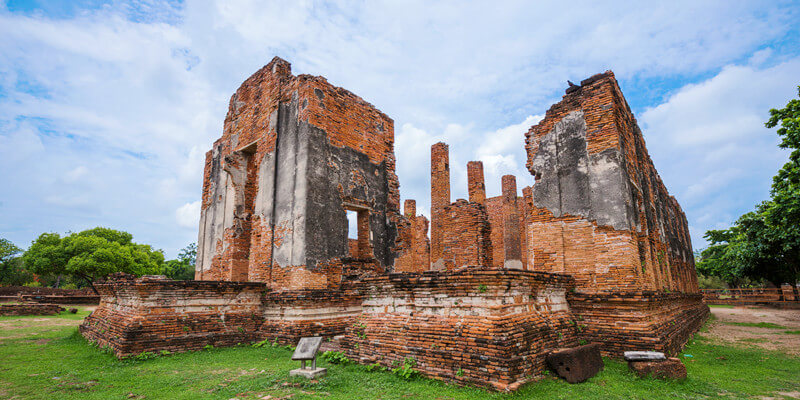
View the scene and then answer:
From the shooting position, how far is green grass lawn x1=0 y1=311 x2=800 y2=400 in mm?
5160

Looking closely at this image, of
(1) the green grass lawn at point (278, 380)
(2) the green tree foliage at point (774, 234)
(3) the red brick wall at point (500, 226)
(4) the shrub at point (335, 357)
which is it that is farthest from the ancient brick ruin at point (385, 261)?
(3) the red brick wall at point (500, 226)

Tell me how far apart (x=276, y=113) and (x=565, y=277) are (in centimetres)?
827

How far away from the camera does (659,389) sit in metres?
5.40

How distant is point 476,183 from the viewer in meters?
17.4

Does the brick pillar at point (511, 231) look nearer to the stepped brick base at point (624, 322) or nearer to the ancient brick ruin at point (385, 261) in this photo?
the ancient brick ruin at point (385, 261)

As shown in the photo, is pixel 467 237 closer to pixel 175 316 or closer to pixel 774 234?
pixel 175 316

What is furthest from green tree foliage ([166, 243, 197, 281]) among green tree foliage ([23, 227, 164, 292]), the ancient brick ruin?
the ancient brick ruin

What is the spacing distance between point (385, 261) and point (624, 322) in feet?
19.6

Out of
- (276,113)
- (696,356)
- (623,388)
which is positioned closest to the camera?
(623,388)

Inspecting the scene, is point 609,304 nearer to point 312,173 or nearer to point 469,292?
point 469,292

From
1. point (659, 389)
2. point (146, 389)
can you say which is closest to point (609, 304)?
point (659, 389)

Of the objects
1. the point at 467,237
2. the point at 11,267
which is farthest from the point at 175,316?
the point at 11,267

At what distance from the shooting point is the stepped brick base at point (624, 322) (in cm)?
694

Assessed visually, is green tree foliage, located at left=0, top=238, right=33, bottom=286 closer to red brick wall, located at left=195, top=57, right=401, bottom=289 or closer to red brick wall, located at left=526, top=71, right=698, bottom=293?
red brick wall, located at left=195, top=57, right=401, bottom=289
